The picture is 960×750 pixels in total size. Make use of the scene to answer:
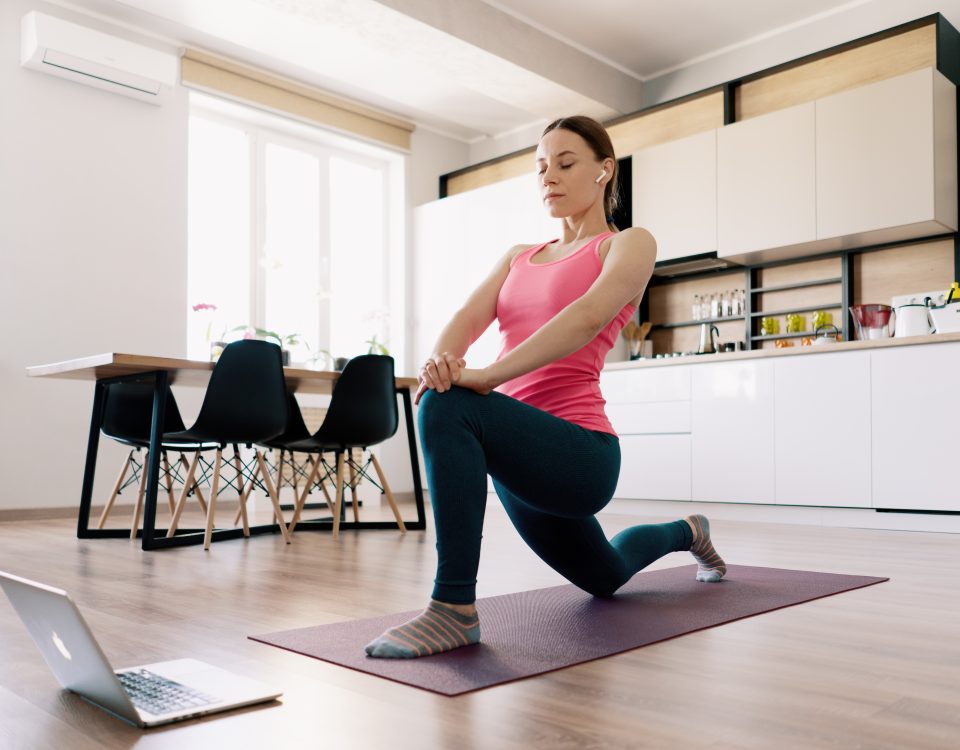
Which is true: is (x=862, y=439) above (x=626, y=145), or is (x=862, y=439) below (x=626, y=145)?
below

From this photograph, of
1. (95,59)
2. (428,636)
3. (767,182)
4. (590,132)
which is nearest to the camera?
(428,636)

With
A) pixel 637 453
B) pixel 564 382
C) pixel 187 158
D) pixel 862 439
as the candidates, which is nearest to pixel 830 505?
pixel 862 439

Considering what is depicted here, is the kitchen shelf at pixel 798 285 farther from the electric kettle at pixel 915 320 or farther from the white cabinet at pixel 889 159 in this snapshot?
the electric kettle at pixel 915 320

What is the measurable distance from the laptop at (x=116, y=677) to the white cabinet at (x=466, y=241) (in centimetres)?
466

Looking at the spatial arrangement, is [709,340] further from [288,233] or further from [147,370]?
[147,370]

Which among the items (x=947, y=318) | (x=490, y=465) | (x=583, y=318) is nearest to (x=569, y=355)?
(x=583, y=318)

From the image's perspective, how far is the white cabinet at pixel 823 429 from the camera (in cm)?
427

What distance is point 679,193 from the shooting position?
5.36 metres

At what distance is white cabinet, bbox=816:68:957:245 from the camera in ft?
14.2

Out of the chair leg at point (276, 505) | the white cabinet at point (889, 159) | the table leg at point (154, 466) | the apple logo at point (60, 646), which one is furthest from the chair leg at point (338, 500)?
the white cabinet at point (889, 159)

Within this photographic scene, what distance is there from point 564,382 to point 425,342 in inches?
204

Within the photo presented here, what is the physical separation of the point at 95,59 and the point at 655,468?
3970 millimetres

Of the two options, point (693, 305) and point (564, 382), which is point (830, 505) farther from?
point (564, 382)

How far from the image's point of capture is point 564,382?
1.67m
